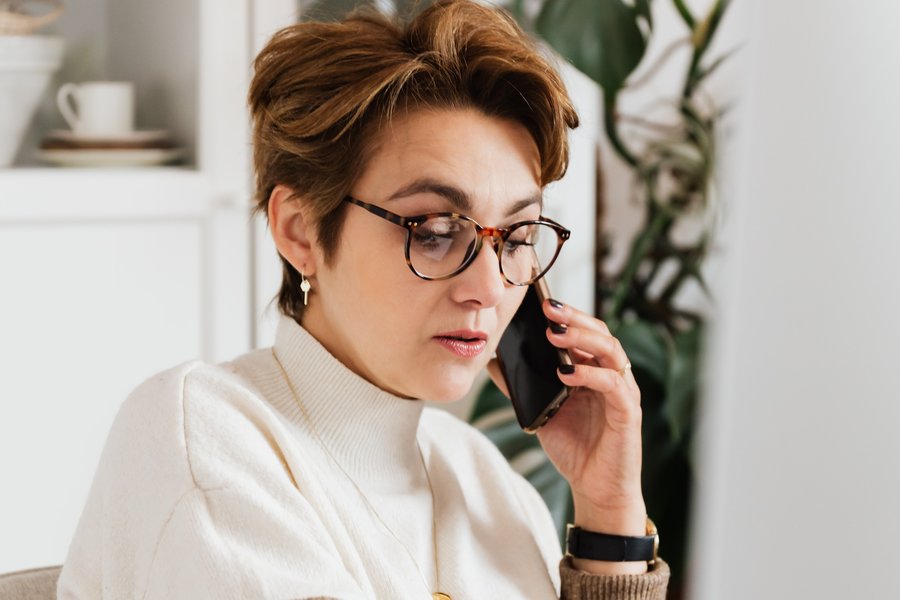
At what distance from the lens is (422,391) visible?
1192 mm

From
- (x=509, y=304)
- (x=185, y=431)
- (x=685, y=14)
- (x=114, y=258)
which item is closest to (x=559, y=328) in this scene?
(x=509, y=304)

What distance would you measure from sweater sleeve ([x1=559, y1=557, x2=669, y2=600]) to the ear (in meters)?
0.47

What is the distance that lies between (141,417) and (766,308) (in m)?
0.59

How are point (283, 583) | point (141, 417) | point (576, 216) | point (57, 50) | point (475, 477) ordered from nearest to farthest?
point (283, 583) < point (141, 417) < point (475, 477) < point (57, 50) < point (576, 216)

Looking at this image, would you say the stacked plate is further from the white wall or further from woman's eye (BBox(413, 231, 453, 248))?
the white wall

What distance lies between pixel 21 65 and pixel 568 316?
1089 mm

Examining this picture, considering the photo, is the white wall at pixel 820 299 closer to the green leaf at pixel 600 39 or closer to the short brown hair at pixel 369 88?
the short brown hair at pixel 369 88

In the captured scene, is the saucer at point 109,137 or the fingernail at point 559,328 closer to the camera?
the fingernail at point 559,328

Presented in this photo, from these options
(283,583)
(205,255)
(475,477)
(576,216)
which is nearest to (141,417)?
(283,583)

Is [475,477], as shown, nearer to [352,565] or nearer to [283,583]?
Answer: [352,565]

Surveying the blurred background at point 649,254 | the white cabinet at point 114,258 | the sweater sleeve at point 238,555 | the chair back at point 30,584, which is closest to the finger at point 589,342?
the blurred background at point 649,254

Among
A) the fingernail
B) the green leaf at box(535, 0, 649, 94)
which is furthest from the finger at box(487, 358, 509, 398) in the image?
the green leaf at box(535, 0, 649, 94)

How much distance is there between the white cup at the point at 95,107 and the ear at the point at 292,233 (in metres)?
0.86

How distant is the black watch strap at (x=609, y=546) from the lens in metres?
1.37
